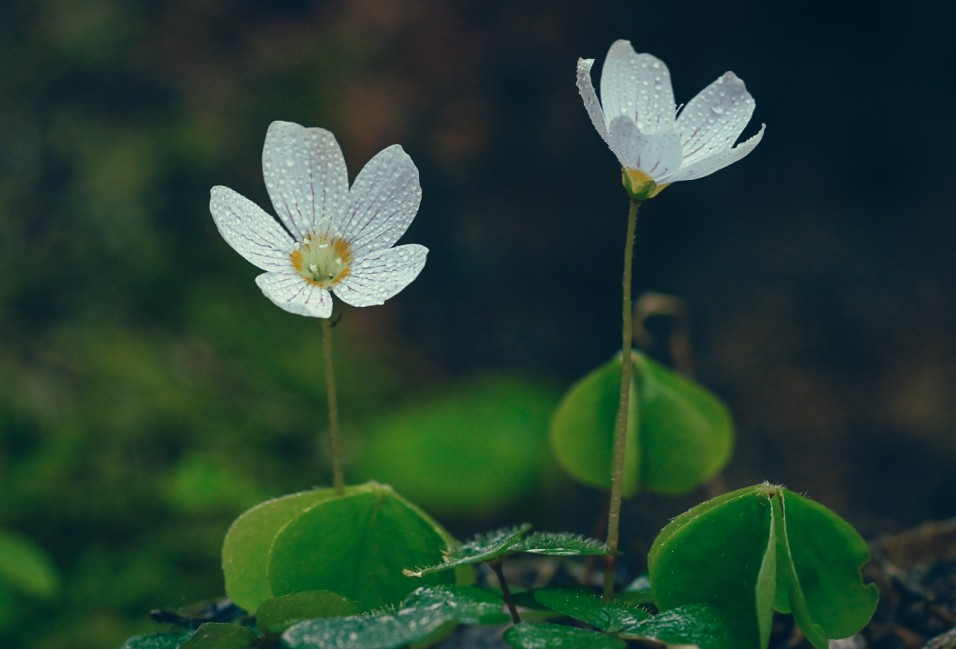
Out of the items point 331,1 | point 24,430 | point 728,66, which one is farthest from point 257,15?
point 24,430

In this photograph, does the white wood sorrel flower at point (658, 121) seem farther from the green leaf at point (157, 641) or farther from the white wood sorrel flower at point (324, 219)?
the green leaf at point (157, 641)

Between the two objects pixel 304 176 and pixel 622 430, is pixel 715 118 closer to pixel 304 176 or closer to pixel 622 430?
pixel 622 430

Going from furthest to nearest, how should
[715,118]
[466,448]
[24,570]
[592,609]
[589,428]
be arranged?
[466,448]
[24,570]
[589,428]
[715,118]
[592,609]

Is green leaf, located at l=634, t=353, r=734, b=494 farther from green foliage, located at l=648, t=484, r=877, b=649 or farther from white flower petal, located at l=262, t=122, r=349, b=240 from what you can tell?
white flower petal, located at l=262, t=122, r=349, b=240

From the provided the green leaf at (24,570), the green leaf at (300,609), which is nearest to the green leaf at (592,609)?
the green leaf at (300,609)

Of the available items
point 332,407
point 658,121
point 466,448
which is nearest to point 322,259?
point 332,407

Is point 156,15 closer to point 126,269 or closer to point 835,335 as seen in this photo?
point 126,269
